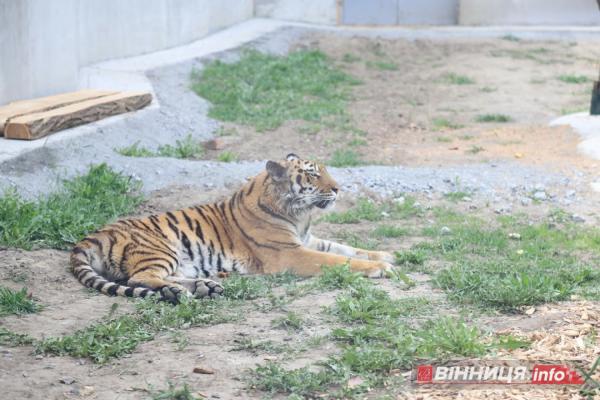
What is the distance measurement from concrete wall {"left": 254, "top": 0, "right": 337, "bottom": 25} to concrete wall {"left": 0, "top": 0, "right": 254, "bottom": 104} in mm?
325

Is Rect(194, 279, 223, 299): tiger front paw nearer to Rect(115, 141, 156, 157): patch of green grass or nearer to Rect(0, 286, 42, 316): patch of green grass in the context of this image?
Rect(0, 286, 42, 316): patch of green grass

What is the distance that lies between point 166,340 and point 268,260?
1.69 meters

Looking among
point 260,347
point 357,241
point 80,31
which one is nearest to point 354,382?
point 260,347

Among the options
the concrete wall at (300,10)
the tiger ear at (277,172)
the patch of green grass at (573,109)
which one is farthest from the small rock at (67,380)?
the concrete wall at (300,10)

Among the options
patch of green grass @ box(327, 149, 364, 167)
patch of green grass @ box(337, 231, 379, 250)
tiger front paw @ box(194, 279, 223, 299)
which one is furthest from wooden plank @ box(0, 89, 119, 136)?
tiger front paw @ box(194, 279, 223, 299)

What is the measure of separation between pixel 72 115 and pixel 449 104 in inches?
247

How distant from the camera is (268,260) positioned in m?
6.60

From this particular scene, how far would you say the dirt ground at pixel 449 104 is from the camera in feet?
35.3

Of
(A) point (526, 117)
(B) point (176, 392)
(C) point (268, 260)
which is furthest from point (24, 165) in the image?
(A) point (526, 117)

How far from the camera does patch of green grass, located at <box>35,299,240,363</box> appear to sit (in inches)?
187

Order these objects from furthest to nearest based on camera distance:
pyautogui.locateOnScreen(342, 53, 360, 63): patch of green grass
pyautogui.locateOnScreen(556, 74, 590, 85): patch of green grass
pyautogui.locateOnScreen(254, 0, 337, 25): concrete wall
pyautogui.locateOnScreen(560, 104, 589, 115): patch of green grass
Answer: pyautogui.locateOnScreen(254, 0, 337, 25): concrete wall
pyautogui.locateOnScreen(342, 53, 360, 63): patch of green grass
pyautogui.locateOnScreen(556, 74, 590, 85): patch of green grass
pyautogui.locateOnScreen(560, 104, 589, 115): patch of green grass

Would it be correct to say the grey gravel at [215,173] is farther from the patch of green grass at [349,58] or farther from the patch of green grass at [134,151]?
the patch of green grass at [349,58]

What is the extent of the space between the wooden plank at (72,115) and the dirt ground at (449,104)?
4.07 ft

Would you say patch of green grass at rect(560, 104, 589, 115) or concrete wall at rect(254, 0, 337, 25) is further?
concrete wall at rect(254, 0, 337, 25)
